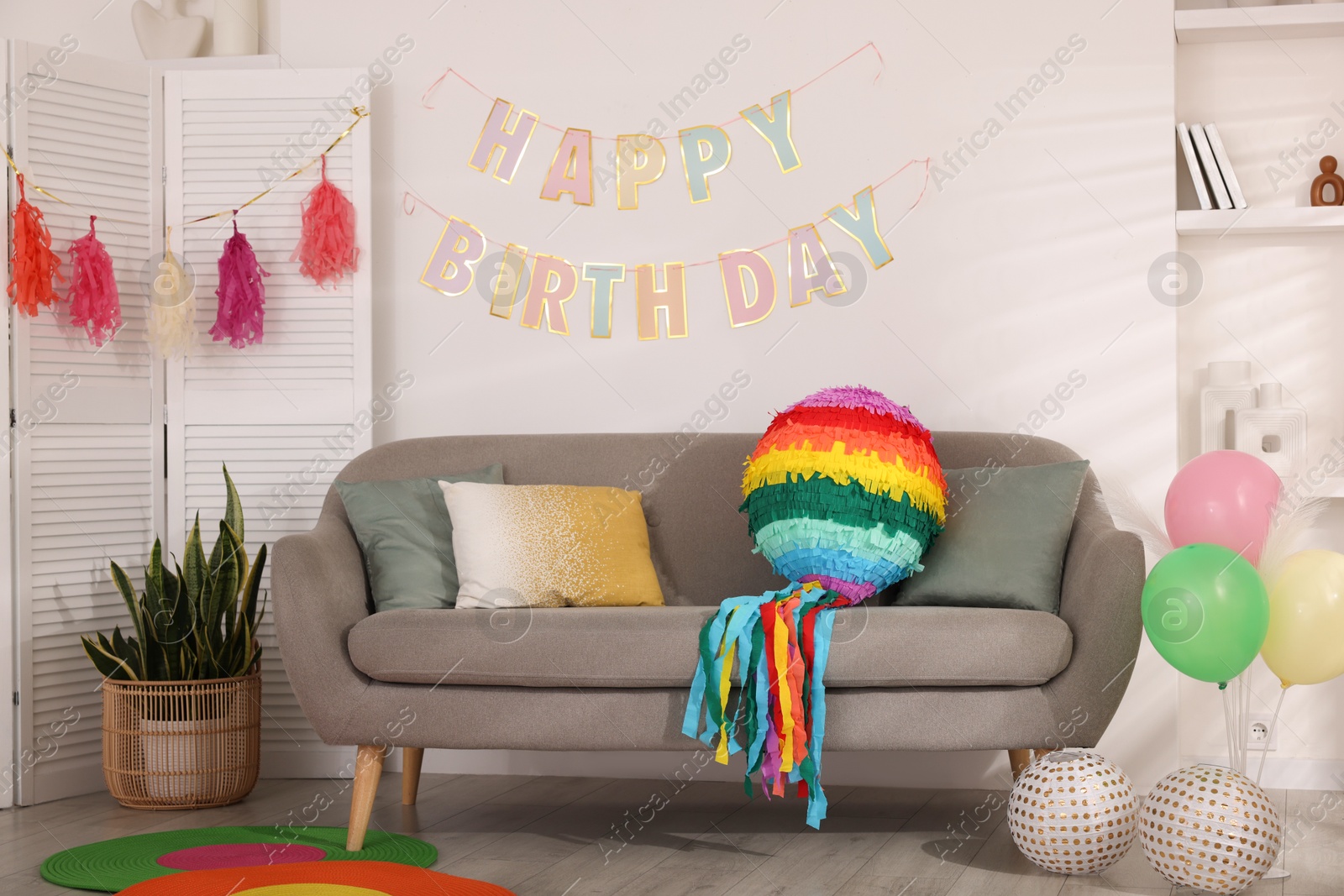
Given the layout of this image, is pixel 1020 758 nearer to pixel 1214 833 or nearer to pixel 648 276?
pixel 1214 833

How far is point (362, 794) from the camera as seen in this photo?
253cm

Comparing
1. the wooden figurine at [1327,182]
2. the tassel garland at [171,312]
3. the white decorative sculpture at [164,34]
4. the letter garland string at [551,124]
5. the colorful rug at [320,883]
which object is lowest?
the colorful rug at [320,883]

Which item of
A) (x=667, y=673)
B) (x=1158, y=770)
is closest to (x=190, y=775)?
(x=667, y=673)

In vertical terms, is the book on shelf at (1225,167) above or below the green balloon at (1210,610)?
above

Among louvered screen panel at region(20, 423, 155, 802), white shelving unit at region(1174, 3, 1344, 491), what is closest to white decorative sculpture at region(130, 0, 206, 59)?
louvered screen panel at region(20, 423, 155, 802)

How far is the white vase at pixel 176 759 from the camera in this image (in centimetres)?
303

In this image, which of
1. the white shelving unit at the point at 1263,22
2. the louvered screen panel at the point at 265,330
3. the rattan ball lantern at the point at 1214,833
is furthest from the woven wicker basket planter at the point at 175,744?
the white shelving unit at the point at 1263,22

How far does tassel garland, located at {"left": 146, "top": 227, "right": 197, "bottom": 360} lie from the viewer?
3.30 metres

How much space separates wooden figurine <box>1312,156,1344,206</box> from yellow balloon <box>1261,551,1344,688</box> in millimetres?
1319

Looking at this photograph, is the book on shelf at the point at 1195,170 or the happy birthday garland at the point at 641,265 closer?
the book on shelf at the point at 1195,170

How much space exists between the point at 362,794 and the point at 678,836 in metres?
0.68

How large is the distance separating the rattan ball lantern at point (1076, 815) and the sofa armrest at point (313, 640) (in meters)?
1.32

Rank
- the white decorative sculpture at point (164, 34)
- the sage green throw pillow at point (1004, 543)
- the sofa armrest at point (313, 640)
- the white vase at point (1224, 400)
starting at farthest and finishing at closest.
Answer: the white decorative sculpture at point (164, 34)
the white vase at point (1224, 400)
the sage green throw pillow at point (1004, 543)
the sofa armrest at point (313, 640)

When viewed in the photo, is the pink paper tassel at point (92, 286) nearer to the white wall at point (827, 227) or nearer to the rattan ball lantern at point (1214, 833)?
the white wall at point (827, 227)
